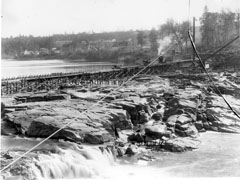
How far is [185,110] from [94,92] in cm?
770

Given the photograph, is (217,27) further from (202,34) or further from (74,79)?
(74,79)

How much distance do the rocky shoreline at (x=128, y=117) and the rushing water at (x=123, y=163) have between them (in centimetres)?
67

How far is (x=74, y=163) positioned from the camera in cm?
1341

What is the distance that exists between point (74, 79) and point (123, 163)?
1810 centimetres

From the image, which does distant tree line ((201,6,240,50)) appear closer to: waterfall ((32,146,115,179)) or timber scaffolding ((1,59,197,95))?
timber scaffolding ((1,59,197,95))

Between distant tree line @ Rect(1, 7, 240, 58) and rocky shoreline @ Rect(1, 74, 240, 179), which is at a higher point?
distant tree line @ Rect(1, 7, 240, 58)

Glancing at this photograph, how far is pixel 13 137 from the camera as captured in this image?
1625 centimetres

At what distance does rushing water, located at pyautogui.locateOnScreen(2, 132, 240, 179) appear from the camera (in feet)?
42.4

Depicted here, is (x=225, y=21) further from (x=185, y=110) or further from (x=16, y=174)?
(x=16, y=174)

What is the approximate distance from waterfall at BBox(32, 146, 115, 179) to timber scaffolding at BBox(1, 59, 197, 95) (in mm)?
11466

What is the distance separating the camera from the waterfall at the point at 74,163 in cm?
1245

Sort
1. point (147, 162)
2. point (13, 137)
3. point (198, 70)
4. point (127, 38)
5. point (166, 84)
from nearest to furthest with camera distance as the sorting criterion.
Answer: point (147, 162) → point (13, 137) → point (166, 84) → point (198, 70) → point (127, 38)

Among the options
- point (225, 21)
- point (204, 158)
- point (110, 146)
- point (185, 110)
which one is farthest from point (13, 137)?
point (225, 21)

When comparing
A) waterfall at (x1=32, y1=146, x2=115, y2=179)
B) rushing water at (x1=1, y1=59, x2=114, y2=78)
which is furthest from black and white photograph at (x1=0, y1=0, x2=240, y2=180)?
rushing water at (x1=1, y1=59, x2=114, y2=78)
